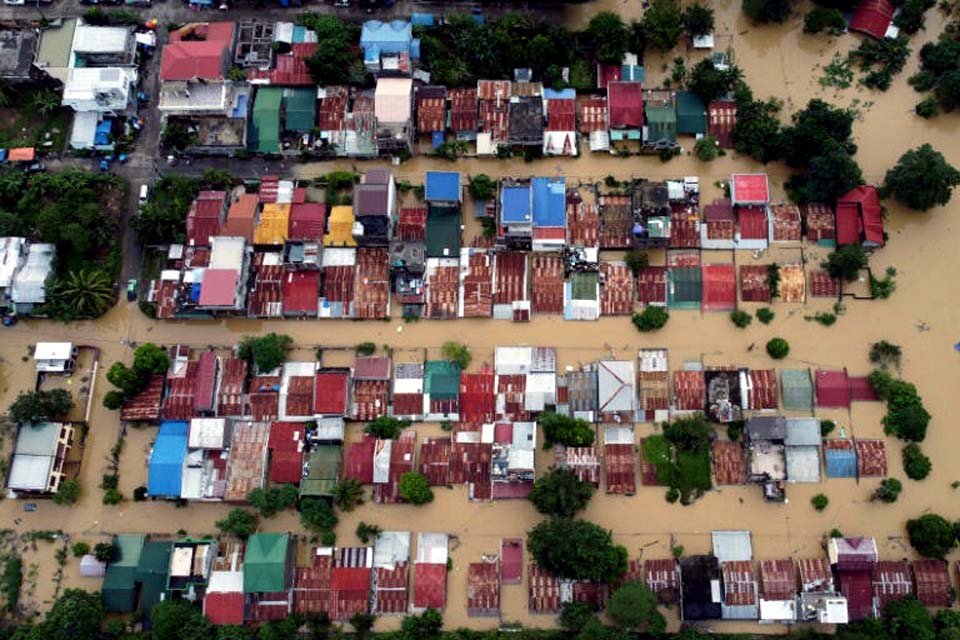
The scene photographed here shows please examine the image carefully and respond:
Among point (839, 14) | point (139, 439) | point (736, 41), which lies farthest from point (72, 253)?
point (839, 14)

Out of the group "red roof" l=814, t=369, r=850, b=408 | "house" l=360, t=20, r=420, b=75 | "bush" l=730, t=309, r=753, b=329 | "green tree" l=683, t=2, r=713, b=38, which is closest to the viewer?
"red roof" l=814, t=369, r=850, b=408

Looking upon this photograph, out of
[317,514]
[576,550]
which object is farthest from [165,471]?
[576,550]

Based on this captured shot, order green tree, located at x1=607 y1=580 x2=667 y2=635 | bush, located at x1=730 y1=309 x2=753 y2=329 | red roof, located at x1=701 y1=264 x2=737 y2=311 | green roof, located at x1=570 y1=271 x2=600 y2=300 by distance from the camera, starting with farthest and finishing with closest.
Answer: green roof, located at x1=570 y1=271 x2=600 y2=300 < red roof, located at x1=701 y1=264 x2=737 y2=311 < bush, located at x1=730 y1=309 x2=753 y2=329 < green tree, located at x1=607 y1=580 x2=667 y2=635

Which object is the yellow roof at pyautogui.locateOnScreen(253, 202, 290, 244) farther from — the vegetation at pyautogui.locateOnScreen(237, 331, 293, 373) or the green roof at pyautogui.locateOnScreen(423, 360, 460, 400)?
the green roof at pyautogui.locateOnScreen(423, 360, 460, 400)

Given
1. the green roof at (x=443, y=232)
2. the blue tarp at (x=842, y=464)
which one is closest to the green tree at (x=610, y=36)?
the green roof at (x=443, y=232)

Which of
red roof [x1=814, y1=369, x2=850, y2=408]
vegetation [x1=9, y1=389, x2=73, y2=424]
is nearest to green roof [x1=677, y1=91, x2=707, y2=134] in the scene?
red roof [x1=814, y1=369, x2=850, y2=408]

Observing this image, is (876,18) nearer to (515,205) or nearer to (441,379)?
(515,205)

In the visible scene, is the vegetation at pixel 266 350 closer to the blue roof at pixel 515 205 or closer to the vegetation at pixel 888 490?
the blue roof at pixel 515 205
